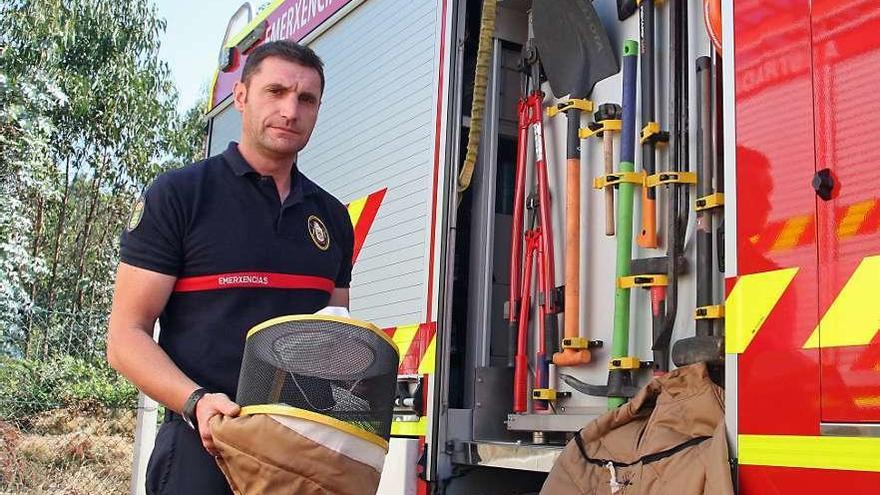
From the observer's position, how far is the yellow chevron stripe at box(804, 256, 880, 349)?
183 cm

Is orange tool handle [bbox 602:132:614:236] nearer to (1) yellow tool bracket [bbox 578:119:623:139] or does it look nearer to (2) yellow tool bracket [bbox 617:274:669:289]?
(1) yellow tool bracket [bbox 578:119:623:139]

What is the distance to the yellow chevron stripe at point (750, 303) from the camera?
6.73 ft

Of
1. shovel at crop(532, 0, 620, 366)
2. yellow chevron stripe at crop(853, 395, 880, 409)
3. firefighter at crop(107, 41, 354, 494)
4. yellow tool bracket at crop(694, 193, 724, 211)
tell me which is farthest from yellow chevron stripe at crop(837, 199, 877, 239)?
shovel at crop(532, 0, 620, 366)

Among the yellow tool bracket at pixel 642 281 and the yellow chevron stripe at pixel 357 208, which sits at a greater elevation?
the yellow chevron stripe at pixel 357 208

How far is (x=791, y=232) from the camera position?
2045mm

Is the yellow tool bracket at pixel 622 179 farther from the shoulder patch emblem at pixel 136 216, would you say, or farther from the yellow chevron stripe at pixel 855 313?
the shoulder patch emblem at pixel 136 216

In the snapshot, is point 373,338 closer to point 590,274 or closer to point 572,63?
point 590,274

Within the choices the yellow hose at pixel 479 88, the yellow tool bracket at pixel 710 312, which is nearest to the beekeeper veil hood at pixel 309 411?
the yellow tool bracket at pixel 710 312

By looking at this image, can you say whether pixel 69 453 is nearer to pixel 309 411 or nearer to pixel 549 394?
pixel 549 394

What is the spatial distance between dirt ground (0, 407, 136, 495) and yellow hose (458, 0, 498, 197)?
7.01 metres

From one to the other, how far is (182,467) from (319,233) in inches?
23.3

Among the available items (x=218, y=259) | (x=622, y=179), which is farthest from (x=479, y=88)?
(x=218, y=259)

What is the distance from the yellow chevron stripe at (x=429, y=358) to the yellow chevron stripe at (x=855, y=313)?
71.7 inches

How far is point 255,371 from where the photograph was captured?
66.5 inches
